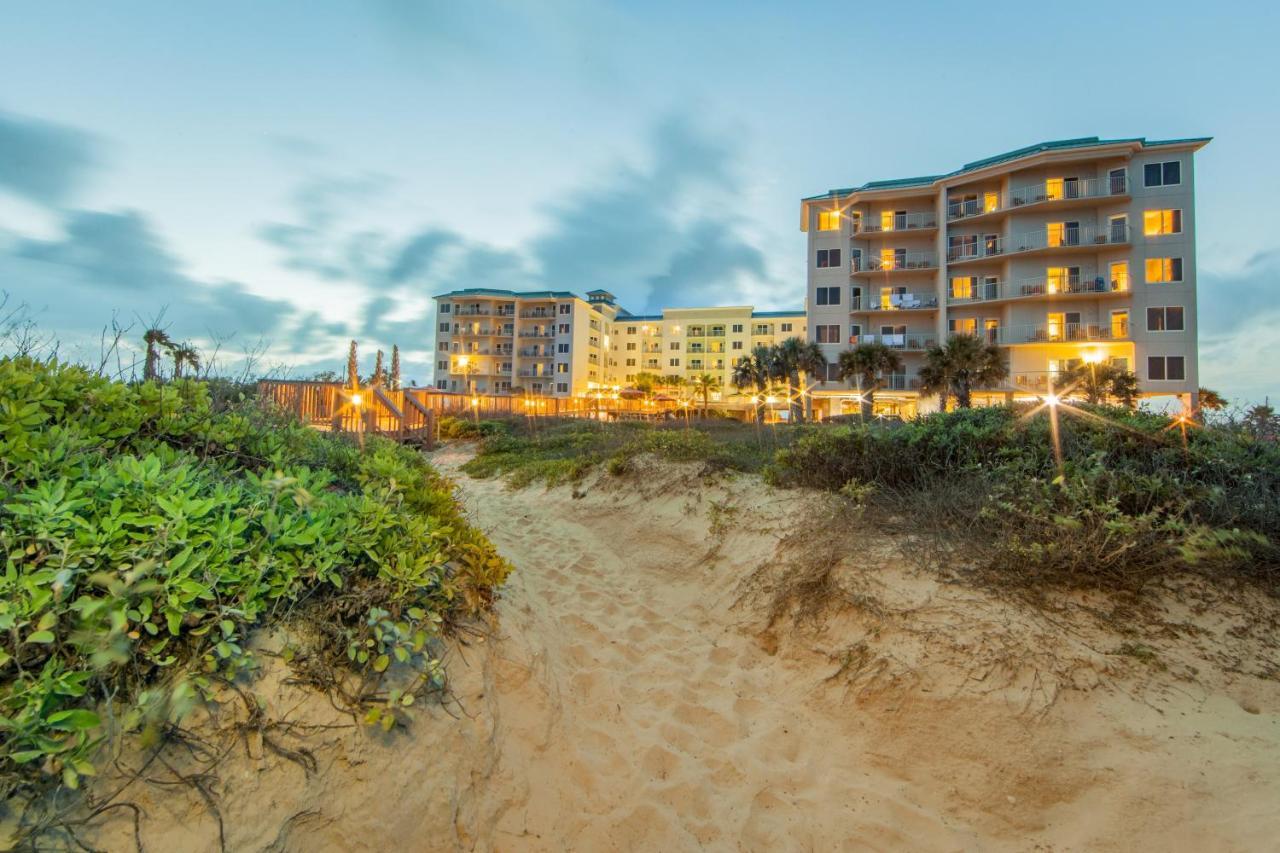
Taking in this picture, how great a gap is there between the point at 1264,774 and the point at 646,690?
315 cm

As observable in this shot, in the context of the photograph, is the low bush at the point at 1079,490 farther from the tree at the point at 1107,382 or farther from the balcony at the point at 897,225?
the balcony at the point at 897,225

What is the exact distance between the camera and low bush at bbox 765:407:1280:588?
151 inches

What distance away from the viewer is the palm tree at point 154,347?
16.7 feet

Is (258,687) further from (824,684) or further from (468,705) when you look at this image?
(824,684)

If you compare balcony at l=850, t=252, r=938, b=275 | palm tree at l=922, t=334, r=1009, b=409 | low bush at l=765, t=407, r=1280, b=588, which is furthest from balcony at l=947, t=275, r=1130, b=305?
low bush at l=765, t=407, r=1280, b=588

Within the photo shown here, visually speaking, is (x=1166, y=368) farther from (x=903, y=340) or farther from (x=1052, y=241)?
(x=903, y=340)

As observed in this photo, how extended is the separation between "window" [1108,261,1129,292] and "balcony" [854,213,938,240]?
1018cm

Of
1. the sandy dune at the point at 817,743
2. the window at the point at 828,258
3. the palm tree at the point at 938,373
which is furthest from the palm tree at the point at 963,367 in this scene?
the sandy dune at the point at 817,743

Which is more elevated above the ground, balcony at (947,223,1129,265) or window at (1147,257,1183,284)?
balcony at (947,223,1129,265)

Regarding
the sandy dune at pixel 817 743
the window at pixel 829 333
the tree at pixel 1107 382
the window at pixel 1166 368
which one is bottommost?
the sandy dune at pixel 817 743

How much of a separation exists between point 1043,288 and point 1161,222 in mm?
6409

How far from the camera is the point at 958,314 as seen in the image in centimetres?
3647

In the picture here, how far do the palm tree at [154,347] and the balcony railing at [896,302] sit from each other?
3968cm

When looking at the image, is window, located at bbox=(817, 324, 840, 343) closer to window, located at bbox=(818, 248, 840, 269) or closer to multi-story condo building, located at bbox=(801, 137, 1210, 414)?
multi-story condo building, located at bbox=(801, 137, 1210, 414)
